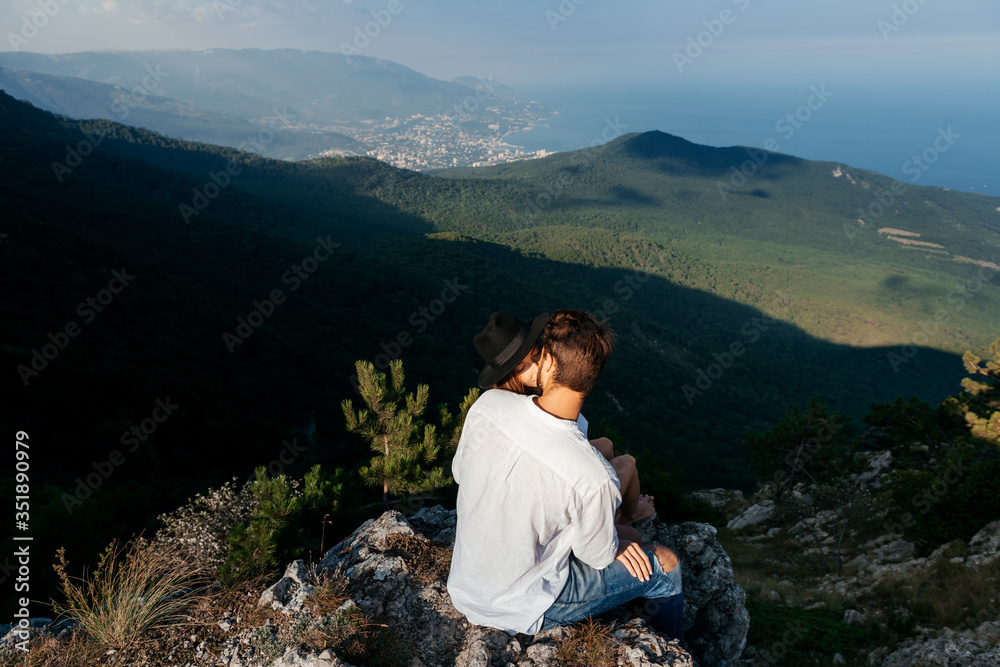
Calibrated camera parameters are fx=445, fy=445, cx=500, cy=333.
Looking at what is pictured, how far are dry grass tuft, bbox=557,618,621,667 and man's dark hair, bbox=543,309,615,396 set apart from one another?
1.65 m

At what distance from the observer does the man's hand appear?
2.61 m

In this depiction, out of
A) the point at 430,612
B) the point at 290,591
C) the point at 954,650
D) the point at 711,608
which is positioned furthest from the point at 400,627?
the point at 954,650

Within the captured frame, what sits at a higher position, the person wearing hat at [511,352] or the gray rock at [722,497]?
the person wearing hat at [511,352]

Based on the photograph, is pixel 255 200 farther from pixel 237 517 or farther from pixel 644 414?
pixel 237 517

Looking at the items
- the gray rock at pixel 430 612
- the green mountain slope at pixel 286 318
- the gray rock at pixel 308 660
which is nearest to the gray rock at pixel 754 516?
the green mountain slope at pixel 286 318

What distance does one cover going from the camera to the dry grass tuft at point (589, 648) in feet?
8.62

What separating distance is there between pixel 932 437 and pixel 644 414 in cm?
3326

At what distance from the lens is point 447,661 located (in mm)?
2797

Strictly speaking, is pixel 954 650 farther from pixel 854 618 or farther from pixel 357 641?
pixel 357 641

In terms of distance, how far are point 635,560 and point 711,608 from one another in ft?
6.21

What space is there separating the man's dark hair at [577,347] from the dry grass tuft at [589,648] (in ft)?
5.40

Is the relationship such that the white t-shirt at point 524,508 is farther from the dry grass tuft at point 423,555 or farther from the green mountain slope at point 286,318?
the green mountain slope at point 286,318

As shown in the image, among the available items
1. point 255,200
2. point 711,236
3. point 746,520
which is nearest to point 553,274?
point 255,200

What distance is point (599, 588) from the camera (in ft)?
8.84
